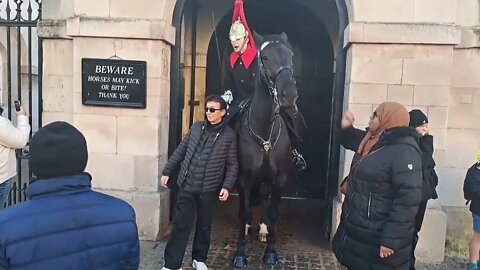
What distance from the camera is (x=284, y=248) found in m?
5.73

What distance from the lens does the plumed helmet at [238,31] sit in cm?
505

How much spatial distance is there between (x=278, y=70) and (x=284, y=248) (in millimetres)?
2470

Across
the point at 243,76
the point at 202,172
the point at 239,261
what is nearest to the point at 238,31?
the point at 243,76

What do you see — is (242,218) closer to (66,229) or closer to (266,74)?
(266,74)

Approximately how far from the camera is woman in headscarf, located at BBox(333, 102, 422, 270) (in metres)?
3.17

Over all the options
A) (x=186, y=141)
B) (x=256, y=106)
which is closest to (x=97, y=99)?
(x=186, y=141)

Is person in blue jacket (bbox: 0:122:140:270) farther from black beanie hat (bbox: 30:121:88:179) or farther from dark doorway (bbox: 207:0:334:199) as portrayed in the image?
dark doorway (bbox: 207:0:334:199)

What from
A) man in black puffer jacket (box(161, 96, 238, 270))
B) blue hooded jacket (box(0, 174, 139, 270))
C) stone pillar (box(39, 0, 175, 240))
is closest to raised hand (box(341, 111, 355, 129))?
man in black puffer jacket (box(161, 96, 238, 270))

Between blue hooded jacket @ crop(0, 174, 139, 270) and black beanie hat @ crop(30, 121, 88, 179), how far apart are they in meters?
0.04

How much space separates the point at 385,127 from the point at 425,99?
2316mm

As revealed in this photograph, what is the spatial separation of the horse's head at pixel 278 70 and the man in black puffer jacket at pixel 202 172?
1.72 feet

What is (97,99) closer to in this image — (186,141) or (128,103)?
(128,103)

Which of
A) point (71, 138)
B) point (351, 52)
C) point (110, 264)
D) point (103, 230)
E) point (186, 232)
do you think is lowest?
point (186, 232)

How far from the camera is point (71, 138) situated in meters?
1.96
